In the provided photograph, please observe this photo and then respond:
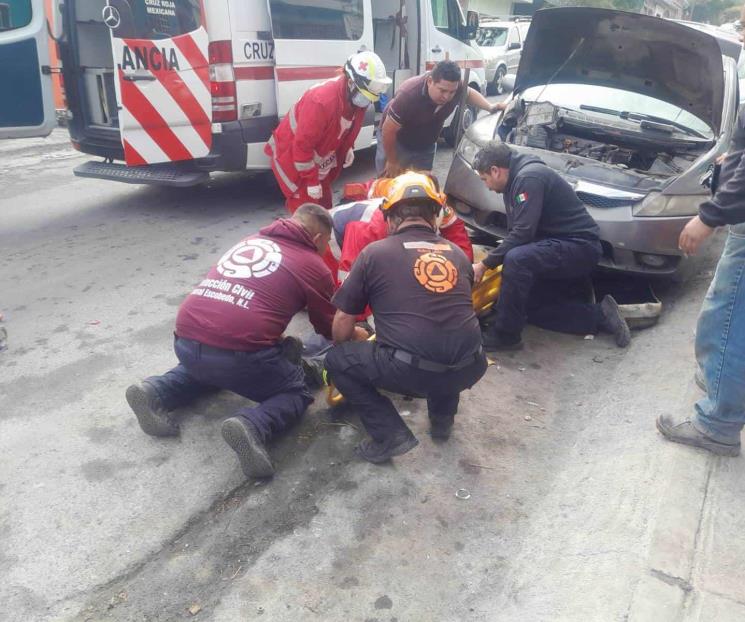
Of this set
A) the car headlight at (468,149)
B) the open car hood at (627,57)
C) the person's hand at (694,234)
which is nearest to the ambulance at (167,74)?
the car headlight at (468,149)

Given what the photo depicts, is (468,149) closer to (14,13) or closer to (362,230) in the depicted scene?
(362,230)

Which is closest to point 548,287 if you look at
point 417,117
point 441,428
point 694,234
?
point 441,428

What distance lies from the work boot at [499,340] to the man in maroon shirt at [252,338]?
4.07 feet

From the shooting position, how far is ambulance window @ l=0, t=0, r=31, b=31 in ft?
16.4

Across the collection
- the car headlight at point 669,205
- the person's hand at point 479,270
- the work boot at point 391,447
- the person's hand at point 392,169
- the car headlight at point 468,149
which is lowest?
the work boot at point 391,447

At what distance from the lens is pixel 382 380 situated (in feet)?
9.20

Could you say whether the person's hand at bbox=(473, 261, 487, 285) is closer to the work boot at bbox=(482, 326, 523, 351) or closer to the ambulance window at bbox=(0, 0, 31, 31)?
the work boot at bbox=(482, 326, 523, 351)

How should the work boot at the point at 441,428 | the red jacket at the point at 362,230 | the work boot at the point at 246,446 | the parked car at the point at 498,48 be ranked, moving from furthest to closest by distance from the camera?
the parked car at the point at 498,48 < the red jacket at the point at 362,230 < the work boot at the point at 441,428 < the work boot at the point at 246,446

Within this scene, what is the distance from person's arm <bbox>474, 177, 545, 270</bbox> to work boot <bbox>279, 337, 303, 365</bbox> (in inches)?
48.3

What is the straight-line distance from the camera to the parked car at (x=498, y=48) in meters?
16.3

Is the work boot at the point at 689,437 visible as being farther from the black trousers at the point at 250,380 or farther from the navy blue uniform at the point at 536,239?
the black trousers at the point at 250,380

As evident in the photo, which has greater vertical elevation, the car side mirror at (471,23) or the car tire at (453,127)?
the car side mirror at (471,23)

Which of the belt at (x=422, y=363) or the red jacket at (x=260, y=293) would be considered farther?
the red jacket at (x=260, y=293)

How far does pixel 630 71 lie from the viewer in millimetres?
5379
